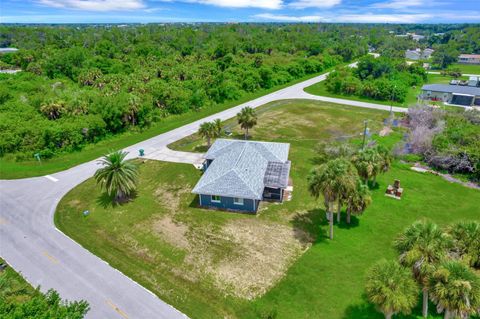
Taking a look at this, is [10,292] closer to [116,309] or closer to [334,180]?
[116,309]

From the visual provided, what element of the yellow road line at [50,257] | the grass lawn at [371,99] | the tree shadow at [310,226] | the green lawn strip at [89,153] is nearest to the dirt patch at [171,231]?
the yellow road line at [50,257]

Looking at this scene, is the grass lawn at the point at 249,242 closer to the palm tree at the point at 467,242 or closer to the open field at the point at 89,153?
the palm tree at the point at 467,242

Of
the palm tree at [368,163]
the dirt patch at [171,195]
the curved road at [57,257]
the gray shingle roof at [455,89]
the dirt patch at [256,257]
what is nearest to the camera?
the curved road at [57,257]

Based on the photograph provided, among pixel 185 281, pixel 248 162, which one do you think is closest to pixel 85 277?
pixel 185 281

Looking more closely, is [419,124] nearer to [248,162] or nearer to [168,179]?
[248,162]

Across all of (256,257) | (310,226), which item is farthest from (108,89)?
(310,226)

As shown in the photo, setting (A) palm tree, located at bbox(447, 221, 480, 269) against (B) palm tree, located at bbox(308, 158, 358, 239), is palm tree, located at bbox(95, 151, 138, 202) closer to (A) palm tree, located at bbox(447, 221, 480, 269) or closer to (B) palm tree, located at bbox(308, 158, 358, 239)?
(B) palm tree, located at bbox(308, 158, 358, 239)

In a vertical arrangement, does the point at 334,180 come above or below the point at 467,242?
above

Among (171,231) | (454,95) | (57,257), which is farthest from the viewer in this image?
(454,95)
